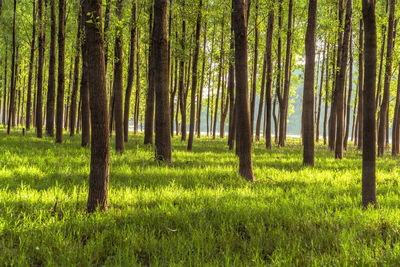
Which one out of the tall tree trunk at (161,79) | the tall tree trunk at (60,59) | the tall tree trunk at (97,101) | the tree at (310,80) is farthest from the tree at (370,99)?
the tall tree trunk at (60,59)

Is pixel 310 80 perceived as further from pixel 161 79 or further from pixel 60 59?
pixel 60 59

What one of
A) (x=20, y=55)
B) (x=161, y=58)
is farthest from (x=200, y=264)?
(x=20, y=55)

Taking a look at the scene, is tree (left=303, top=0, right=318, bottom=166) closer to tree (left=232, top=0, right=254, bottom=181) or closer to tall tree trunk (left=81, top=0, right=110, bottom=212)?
tree (left=232, top=0, right=254, bottom=181)

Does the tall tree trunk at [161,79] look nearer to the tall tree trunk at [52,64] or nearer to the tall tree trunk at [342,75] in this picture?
the tall tree trunk at [342,75]

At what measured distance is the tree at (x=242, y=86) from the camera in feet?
21.6

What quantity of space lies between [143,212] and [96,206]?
28.6 inches

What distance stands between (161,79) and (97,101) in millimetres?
4995

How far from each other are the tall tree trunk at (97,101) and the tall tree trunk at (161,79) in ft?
15.3

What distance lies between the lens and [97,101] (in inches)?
152

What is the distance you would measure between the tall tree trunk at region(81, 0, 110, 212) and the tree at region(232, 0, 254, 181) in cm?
378

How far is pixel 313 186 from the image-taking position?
6.19 meters

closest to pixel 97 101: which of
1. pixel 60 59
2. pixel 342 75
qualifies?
pixel 60 59

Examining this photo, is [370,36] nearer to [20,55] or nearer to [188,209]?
[188,209]

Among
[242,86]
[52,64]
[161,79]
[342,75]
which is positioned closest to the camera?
[242,86]
